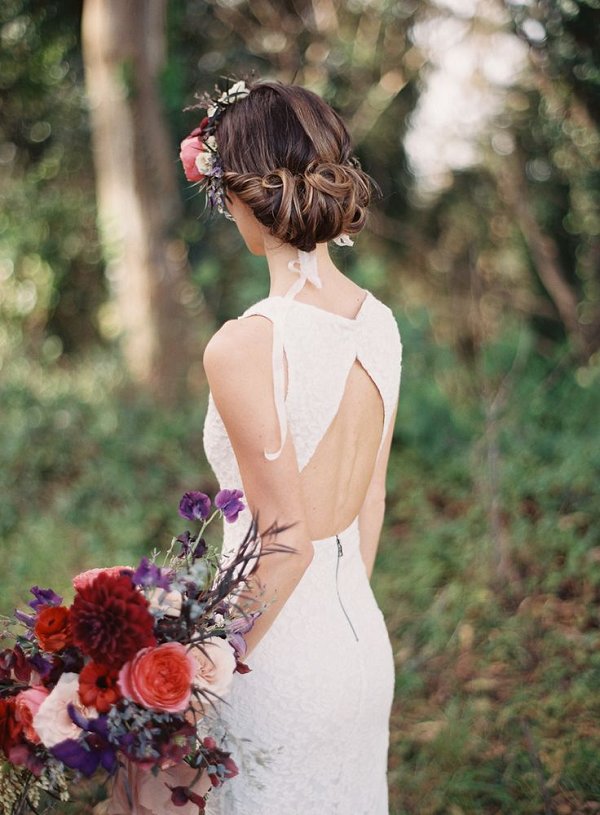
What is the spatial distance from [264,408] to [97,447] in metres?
5.17

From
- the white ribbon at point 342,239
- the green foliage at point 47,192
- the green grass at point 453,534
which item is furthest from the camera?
the green foliage at point 47,192

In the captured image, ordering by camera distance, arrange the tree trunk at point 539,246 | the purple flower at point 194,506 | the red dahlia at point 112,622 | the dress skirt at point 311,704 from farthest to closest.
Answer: the tree trunk at point 539,246, the dress skirt at point 311,704, the purple flower at point 194,506, the red dahlia at point 112,622

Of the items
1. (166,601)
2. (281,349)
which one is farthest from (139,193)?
(166,601)

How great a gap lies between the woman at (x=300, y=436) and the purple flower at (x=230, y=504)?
13cm

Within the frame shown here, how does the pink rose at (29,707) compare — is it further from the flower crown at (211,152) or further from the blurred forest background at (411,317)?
the blurred forest background at (411,317)

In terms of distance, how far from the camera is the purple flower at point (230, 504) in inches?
62.4

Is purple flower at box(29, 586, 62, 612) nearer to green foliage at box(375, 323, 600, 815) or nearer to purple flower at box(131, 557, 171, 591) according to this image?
purple flower at box(131, 557, 171, 591)

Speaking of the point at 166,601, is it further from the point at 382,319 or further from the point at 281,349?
the point at 382,319

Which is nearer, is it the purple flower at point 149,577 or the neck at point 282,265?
the purple flower at point 149,577

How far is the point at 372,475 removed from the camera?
2125 mm

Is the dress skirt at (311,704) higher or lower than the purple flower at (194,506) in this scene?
lower

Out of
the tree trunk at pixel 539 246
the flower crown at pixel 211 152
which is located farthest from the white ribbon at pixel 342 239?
the tree trunk at pixel 539 246

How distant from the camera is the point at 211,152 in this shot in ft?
6.32

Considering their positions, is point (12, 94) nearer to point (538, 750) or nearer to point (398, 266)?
point (398, 266)
